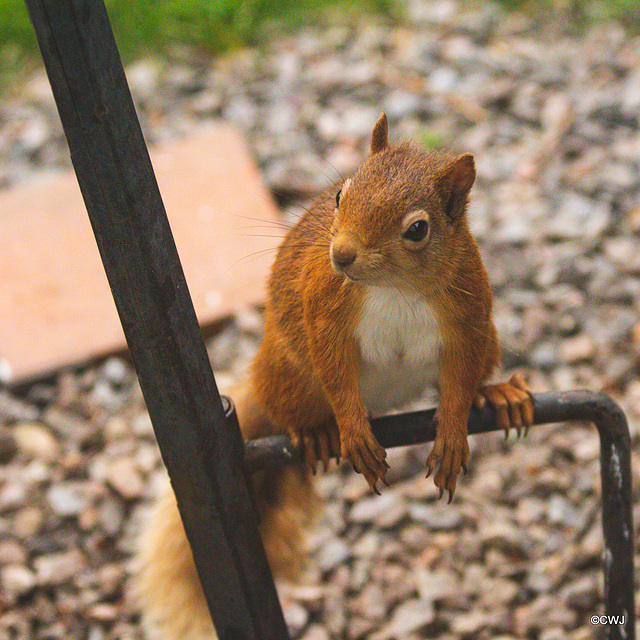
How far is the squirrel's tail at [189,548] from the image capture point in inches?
55.4

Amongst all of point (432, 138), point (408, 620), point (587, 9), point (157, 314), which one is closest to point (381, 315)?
point (157, 314)

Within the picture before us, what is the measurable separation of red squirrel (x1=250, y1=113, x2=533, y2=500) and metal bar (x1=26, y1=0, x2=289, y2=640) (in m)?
0.16

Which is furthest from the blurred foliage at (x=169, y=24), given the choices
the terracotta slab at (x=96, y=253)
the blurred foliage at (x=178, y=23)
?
the terracotta slab at (x=96, y=253)

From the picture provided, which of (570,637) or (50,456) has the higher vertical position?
(50,456)

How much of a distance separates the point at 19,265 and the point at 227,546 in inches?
59.8

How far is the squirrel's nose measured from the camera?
2.94 feet

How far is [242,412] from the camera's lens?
1400mm

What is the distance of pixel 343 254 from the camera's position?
896mm

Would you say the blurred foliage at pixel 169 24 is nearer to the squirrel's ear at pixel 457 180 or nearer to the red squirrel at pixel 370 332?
Answer: the red squirrel at pixel 370 332

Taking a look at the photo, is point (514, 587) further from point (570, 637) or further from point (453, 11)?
point (453, 11)

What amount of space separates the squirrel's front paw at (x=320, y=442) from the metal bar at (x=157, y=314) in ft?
0.42

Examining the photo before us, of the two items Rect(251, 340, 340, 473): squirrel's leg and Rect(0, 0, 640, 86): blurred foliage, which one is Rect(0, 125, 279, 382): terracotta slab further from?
Rect(251, 340, 340, 473): squirrel's leg

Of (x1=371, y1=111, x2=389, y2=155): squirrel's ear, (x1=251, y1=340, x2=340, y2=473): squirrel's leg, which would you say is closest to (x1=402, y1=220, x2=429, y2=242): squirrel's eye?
(x1=371, y1=111, x2=389, y2=155): squirrel's ear

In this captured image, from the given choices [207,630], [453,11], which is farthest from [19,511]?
[453,11]
